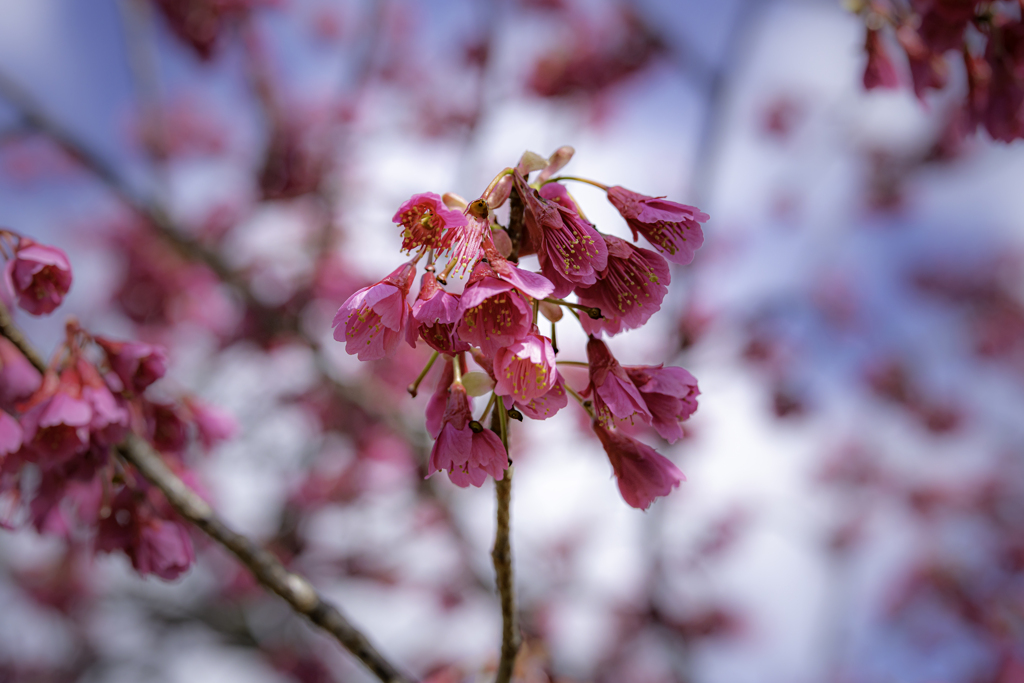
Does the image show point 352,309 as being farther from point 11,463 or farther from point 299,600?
point 11,463

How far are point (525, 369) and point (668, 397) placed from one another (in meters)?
0.31

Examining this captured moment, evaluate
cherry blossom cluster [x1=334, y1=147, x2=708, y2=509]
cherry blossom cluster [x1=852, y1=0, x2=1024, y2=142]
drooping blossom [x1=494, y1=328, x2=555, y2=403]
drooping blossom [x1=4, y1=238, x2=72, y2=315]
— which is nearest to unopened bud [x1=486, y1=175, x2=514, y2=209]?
cherry blossom cluster [x1=334, y1=147, x2=708, y2=509]

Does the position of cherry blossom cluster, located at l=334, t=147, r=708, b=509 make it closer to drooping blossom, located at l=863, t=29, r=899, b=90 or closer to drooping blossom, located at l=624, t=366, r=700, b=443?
drooping blossom, located at l=624, t=366, r=700, b=443

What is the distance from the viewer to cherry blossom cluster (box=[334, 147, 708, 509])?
0.89 meters

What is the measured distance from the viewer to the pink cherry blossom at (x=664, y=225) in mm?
1044

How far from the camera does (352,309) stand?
1.00 meters

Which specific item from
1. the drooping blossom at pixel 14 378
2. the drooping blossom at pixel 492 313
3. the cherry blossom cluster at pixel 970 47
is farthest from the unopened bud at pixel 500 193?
the cherry blossom cluster at pixel 970 47

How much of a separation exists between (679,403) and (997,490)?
911cm

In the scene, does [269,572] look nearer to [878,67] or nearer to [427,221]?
[427,221]

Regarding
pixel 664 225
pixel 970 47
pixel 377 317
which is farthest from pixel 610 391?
pixel 970 47

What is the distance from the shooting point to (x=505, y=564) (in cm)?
105

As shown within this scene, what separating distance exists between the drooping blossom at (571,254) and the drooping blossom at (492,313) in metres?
0.10

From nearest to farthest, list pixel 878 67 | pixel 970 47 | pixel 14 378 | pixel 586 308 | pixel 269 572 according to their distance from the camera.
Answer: pixel 586 308, pixel 269 572, pixel 14 378, pixel 970 47, pixel 878 67

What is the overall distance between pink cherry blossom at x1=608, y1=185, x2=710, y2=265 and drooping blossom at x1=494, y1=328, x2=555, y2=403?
1.09 ft
